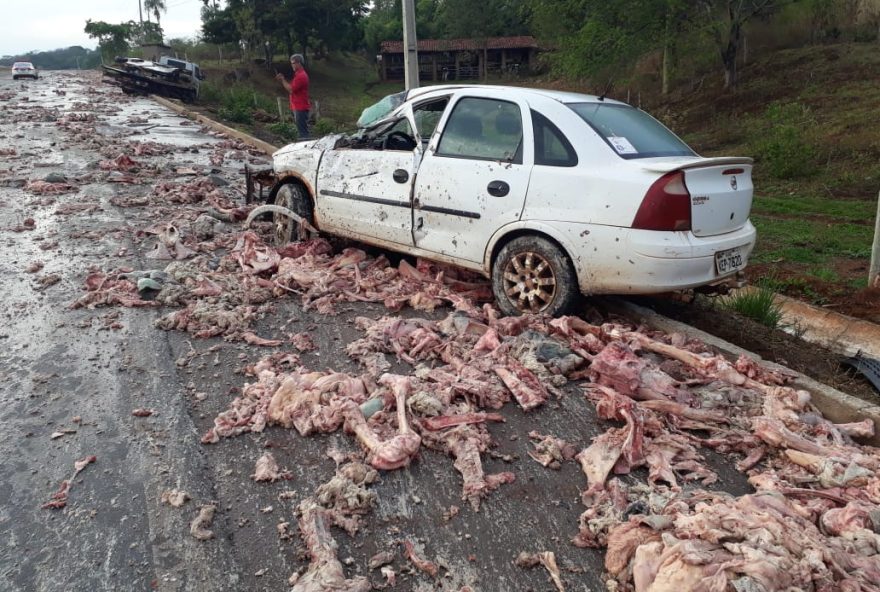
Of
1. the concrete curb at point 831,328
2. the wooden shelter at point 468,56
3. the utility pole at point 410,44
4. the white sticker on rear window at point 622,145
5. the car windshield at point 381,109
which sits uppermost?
the wooden shelter at point 468,56

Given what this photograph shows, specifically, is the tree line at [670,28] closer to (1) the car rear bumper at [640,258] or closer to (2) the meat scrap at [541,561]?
(1) the car rear bumper at [640,258]

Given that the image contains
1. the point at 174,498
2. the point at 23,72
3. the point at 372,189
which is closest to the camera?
the point at 174,498

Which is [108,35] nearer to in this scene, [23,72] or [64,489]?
[23,72]

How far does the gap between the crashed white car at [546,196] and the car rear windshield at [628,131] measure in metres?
0.02

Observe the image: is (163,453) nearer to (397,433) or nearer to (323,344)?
(397,433)

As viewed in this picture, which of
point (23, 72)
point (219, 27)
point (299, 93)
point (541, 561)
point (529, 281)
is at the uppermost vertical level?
point (219, 27)

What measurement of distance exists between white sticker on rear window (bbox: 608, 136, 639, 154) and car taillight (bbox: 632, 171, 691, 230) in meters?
0.49

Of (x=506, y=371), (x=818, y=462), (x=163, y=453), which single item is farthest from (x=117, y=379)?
(x=818, y=462)

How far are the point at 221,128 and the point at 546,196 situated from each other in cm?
1677

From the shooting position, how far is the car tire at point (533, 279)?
199 inches

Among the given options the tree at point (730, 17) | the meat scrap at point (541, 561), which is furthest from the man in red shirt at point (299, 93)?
the tree at point (730, 17)

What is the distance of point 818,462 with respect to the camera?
350cm

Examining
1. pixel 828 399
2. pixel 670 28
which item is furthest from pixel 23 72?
pixel 828 399

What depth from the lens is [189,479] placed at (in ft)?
11.1
